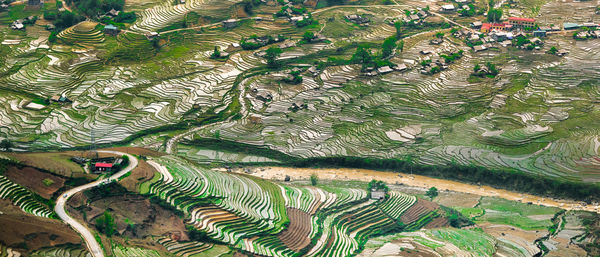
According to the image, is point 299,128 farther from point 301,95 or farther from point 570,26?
point 570,26

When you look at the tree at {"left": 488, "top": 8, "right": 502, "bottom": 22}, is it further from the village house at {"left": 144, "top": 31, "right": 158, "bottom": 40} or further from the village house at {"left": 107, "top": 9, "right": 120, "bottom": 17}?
the village house at {"left": 107, "top": 9, "right": 120, "bottom": 17}

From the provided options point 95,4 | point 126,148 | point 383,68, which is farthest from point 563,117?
point 95,4

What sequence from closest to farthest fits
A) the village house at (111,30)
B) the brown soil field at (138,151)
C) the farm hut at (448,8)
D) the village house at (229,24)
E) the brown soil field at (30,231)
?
1. the brown soil field at (30,231)
2. the brown soil field at (138,151)
3. the village house at (111,30)
4. the village house at (229,24)
5. the farm hut at (448,8)

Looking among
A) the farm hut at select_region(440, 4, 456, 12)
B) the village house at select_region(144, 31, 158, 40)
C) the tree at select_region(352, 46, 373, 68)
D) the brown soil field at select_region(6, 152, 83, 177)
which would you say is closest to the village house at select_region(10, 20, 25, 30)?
the village house at select_region(144, 31, 158, 40)

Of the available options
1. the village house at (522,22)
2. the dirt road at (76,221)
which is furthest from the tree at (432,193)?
the village house at (522,22)

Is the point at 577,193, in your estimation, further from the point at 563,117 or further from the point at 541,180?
the point at 563,117

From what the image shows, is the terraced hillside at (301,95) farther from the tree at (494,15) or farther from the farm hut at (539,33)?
the tree at (494,15)
